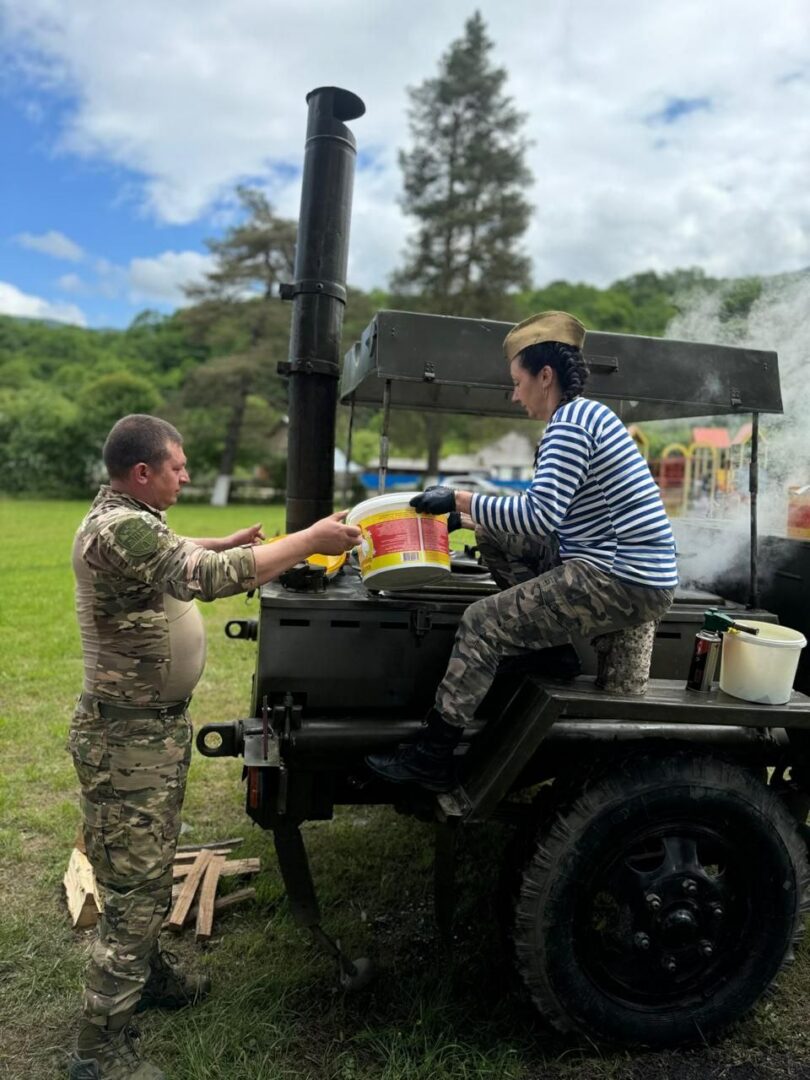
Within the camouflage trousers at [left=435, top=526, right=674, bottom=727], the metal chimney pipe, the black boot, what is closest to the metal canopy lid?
the metal chimney pipe

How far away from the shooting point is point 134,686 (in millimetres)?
2623

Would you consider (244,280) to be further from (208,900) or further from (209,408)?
(208,900)

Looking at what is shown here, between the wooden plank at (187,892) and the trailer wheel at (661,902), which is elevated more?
the trailer wheel at (661,902)

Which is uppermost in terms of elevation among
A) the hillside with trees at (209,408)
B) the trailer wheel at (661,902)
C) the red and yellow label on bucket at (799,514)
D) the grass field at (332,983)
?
the hillside with trees at (209,408)

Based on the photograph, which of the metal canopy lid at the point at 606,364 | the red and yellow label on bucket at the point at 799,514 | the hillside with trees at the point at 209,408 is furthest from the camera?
the hillside with trees at the point at 209,408

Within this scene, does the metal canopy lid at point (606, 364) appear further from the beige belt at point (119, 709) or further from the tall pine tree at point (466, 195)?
the tall pine tree at point (466, 195)

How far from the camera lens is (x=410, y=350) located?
2936 mm

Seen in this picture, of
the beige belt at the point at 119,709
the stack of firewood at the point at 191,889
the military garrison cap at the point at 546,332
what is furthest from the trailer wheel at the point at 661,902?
the stack of firewood at the point at 191,889

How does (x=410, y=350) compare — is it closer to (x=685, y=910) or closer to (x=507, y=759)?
(x=507, y=759)

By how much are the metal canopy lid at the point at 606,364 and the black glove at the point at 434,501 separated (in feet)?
1.75

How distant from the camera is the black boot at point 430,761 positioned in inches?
105

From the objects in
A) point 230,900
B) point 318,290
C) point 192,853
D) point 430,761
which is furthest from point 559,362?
point 192,853

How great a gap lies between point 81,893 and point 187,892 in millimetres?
455

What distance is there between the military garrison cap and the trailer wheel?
146cm
